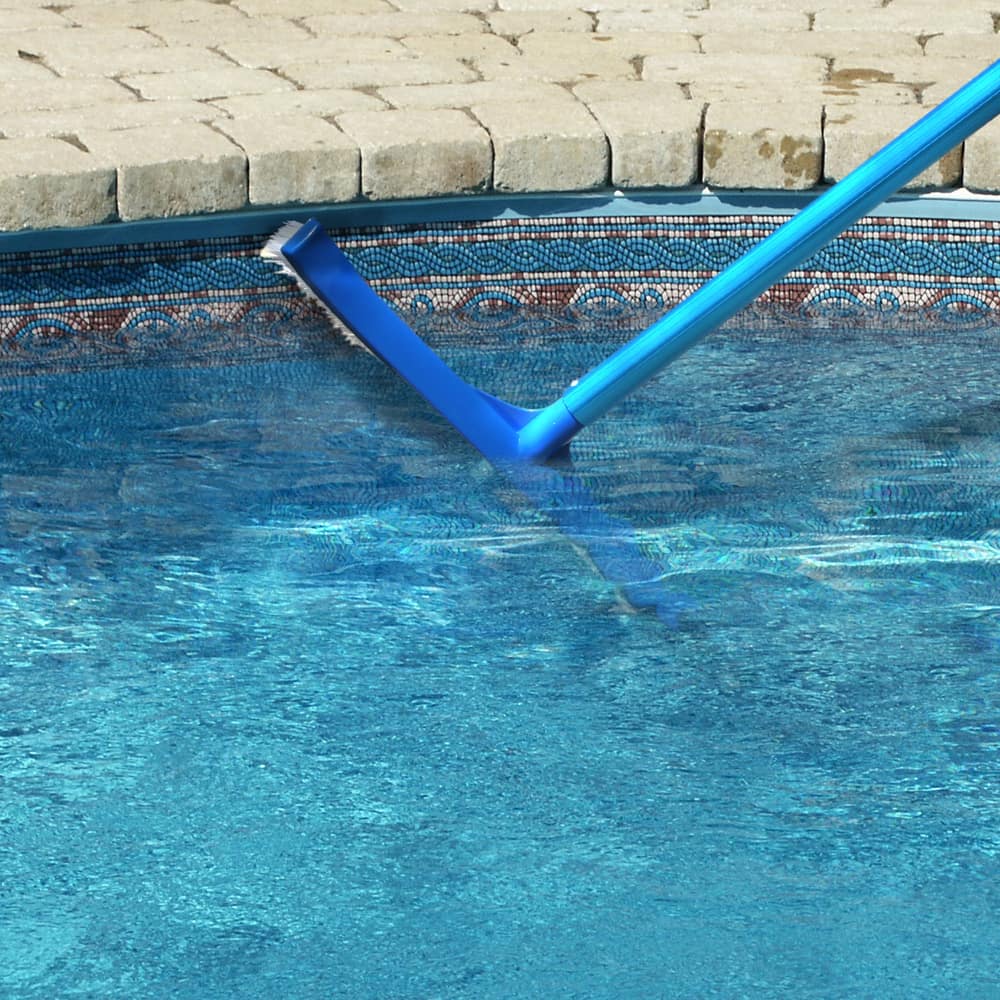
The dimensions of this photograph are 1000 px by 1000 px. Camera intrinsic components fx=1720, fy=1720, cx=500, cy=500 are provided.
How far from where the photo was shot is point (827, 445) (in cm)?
334

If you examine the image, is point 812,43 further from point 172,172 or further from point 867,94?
point 172,172

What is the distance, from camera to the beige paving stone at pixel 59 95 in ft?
13.0

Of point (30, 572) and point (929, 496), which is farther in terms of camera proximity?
point (929, 496)

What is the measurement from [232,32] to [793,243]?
226 cm

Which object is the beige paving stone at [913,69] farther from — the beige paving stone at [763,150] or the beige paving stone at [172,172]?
the beige paving stone at [172,172]

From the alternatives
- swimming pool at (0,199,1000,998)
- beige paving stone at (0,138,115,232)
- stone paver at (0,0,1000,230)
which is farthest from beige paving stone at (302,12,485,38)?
swimming pool at (0,199,1000,998)

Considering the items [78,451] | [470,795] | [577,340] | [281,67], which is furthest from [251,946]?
[281,67]

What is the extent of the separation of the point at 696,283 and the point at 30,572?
1848mm

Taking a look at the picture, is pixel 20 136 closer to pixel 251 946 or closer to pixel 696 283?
pixel 696 283

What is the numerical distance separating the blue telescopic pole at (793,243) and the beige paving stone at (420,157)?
2.99 ft

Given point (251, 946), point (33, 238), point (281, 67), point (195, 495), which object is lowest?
point (251, 946)

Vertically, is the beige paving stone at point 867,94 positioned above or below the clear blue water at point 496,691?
above

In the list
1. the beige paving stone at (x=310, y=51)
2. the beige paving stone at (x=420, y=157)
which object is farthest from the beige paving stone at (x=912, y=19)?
the beige paving stone at (x=420, y=157)

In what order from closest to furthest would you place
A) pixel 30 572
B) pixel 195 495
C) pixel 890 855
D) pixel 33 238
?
pixel 890 855 → pixel 30 572 → pixel 195 495 → pixel 33 238
